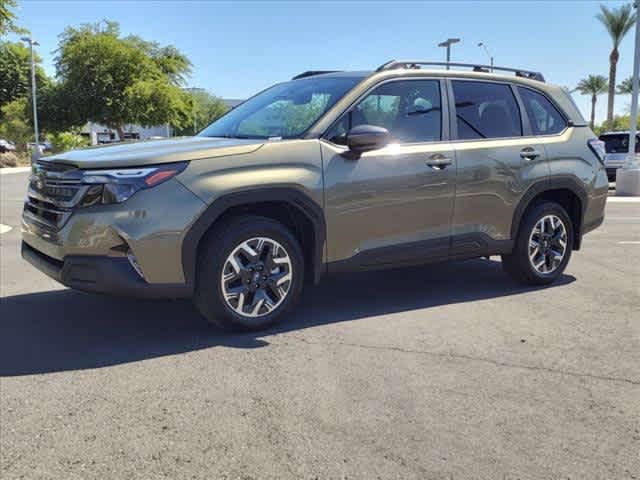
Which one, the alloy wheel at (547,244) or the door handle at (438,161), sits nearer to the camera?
the door handle at (438,161)

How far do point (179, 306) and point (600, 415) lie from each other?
324 centimetres

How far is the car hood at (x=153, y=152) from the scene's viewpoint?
4.03m

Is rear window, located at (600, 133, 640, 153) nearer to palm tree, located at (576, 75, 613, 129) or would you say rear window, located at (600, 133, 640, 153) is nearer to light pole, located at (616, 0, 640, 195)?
light pole, located at (616, 0, 640, 195)

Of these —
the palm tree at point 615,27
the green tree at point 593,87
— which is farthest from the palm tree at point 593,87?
the palm tree at point 615,27

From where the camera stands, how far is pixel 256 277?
14.5 ft

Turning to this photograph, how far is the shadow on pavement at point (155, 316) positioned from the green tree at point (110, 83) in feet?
118

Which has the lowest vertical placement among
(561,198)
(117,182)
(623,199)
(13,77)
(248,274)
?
(623,199)

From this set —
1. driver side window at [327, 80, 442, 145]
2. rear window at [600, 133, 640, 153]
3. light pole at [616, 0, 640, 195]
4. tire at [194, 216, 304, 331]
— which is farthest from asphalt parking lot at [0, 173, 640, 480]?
rear window at [600, 133, 640, 153]

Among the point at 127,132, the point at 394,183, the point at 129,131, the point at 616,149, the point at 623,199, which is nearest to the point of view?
the point at 394,183

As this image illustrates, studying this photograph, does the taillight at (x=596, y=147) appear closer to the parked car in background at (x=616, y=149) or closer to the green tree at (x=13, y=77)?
the parked car in background at (x=616, y=149)

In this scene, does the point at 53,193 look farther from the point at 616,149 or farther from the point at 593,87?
the point at 593,87

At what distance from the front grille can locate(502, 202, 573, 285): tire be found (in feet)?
12.4

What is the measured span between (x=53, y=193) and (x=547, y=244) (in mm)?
4272

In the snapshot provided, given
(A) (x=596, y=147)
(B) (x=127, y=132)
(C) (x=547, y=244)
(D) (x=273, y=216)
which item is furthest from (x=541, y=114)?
(B) (x=127, y=132)
